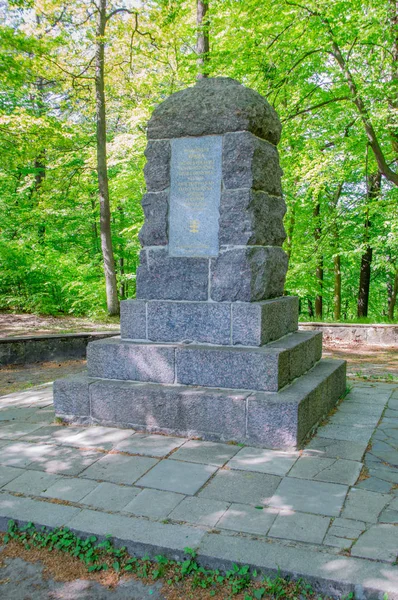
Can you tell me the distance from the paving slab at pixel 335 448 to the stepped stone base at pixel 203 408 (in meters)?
0.10

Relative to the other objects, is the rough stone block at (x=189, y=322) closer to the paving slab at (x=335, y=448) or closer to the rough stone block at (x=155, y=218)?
the rough stone block at (x=155, y=218)

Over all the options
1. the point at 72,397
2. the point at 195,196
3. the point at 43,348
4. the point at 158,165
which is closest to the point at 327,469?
the point at 72,397

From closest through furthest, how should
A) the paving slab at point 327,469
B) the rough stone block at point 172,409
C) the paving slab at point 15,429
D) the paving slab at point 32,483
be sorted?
the paving slab at point 32,483
the paving slab at point 327,469
the rough stone block at point 172,409
the paving slab at point 15,429

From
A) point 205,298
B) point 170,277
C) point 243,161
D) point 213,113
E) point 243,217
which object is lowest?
point 205,298

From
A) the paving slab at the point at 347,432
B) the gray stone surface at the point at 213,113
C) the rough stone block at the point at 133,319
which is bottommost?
the paving slab at the point at 347,432

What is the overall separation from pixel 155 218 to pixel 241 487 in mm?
2671

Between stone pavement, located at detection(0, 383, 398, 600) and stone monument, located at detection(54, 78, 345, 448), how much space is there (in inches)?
11.4

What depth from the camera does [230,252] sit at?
15.0 ft

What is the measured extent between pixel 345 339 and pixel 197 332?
7419 mm

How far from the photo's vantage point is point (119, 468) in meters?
3.55

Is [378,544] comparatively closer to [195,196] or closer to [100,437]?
[100,437]

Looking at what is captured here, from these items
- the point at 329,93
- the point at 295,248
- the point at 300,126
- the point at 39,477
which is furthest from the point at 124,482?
the point at 295,248

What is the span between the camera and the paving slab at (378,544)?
2.41 m

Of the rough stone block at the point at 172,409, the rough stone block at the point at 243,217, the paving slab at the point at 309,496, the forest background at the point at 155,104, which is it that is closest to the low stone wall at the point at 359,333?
the forest background at the point at 155,104
